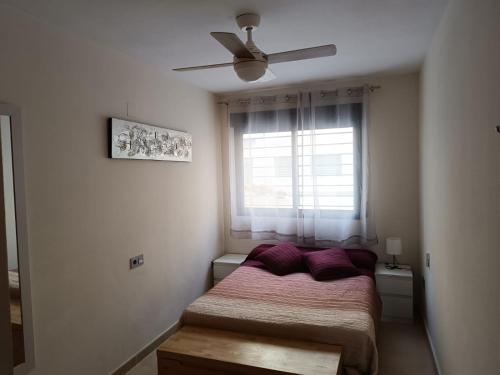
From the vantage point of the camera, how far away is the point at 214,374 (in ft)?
7.02

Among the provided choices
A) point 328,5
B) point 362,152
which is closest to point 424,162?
Result: point 362,152

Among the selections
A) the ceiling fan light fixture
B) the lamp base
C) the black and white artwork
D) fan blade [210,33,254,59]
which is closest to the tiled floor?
the lamp base

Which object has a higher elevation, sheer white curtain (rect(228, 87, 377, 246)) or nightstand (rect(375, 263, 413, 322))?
sheer white curtain (rect(228, 87, 377, 246))

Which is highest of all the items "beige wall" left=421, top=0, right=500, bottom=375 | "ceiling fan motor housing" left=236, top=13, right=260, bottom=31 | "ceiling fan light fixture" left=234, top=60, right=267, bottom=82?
"ceiling fan motor housing" left=236, top=13, right=260, bottom=31

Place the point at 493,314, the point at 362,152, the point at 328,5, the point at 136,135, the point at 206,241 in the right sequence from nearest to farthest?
the point at 493,314
the point at 328,5
the point at 136,135
the point at 362,152
the point at 206,241

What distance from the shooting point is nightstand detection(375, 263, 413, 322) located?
10.9 ft

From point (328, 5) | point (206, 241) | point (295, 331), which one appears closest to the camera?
point (328, 5)

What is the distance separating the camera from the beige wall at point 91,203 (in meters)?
2.06

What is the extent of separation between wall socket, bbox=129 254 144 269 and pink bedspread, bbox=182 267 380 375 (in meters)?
0.60

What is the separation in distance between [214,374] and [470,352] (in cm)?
140

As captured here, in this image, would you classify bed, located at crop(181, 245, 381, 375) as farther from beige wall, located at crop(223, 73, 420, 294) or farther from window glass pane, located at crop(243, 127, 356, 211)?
window glass pane, located at crop(243, 127, 356, 211)

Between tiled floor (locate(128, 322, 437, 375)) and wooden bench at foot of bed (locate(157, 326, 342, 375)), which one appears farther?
tiled floor (locate(128, 322, 437, 375))

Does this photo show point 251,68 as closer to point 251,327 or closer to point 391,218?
point 251,327

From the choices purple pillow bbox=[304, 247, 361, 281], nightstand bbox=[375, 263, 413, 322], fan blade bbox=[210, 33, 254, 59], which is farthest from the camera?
nightstand bbox=[375, 263, 413, 322]
